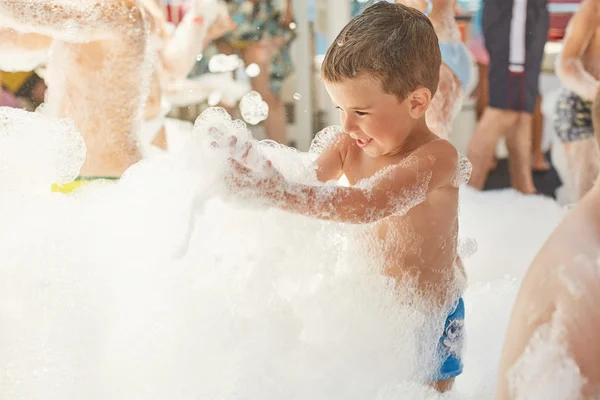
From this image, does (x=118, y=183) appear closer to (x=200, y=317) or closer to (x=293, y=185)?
(x=200, y=317)

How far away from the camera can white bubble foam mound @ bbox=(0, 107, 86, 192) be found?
44.0 inches

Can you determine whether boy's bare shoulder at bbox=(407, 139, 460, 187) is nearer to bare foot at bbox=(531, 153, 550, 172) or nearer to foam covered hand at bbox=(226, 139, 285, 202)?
foam covered hand at bbox=(226, 139, 285, 202)

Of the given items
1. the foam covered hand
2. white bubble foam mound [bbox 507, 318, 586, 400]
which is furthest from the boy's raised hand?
white bubble foam mound [bbox 507, 318, 586, 400]

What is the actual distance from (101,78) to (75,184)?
238 millimetres

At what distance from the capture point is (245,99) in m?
2.00

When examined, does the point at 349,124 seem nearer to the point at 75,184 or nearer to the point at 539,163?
the point at 75,184

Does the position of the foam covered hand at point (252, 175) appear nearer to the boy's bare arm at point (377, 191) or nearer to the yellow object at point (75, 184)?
the boy's bare arm at point (377, 191)

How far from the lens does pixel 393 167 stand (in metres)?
0.96

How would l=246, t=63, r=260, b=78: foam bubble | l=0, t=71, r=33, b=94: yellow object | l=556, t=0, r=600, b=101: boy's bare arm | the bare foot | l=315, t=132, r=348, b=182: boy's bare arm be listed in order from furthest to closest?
the bare foot → l=246, t=63, r=260, b=78: foam bubble → l=556, t=0, r=600, b=101: boy's bare arm → l=0, t=71, r=33, b=94: yellow object → l=315, t=132, r=348, b=182: boy's bare arm

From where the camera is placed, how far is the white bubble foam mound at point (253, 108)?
1776 millimetres

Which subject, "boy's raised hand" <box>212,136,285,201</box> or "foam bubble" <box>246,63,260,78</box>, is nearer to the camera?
"boy's raised hand" <box>212,136,285,201</box>

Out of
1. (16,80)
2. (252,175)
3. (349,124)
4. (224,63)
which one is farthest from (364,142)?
(224,63)

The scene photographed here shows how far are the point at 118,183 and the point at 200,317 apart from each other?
34 centimetres

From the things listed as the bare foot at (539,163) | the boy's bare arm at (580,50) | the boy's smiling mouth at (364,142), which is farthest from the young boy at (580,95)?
the boy's smiling mouth at (364,142)
